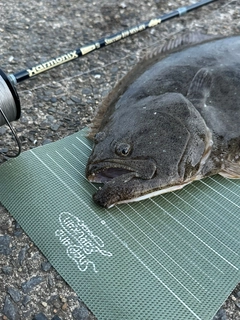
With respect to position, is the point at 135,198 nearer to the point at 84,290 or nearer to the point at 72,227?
the point at 72,227

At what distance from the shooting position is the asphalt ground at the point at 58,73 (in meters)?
2.17

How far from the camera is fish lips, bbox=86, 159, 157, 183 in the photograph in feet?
7.91

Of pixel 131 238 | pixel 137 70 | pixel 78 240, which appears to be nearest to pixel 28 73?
pixel 137 70

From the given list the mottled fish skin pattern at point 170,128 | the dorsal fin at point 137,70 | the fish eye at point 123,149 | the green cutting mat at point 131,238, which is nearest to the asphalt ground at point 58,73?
the green cutting mat at point 131,238

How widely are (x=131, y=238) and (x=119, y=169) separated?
0.40 metres

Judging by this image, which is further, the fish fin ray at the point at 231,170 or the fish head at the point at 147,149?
the fish fin ray at the point at 231,170

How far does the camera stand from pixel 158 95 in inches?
109

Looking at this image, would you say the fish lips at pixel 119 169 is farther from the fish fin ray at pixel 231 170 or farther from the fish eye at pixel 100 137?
the fish fin ray at pixel 231 170

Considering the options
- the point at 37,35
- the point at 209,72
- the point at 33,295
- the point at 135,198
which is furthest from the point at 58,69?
the point at 33,295

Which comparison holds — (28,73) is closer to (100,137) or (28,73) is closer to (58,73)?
(58,73)

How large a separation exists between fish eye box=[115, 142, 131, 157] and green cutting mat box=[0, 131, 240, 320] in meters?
0.30

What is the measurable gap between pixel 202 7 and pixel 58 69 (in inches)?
78.3

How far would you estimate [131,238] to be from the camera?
92.9 inches

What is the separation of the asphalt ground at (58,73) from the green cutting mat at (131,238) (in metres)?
0.10
